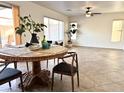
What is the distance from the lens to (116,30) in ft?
24.2

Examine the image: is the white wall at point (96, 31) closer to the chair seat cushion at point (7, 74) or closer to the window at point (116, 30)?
the window at point (116, 30)

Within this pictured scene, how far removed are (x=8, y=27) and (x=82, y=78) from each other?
10.4 ft

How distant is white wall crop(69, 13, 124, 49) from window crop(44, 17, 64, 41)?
4.38ft

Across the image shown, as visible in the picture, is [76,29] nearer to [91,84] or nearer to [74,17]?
[74,17]

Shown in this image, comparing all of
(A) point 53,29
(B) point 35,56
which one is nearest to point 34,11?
(A) point 53,29

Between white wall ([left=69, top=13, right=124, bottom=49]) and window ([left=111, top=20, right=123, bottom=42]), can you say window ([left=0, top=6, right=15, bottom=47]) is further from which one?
window ([left=111, top=20, right=123, bottom=42])

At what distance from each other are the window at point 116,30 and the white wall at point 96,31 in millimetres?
199

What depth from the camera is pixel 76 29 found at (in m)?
8.31

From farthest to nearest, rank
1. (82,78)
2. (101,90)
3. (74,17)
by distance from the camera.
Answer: (74,17), (82,78), (101,90)

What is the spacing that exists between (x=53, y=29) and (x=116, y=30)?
396cm

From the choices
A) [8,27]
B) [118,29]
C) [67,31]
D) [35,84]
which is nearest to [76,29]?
[67,31]

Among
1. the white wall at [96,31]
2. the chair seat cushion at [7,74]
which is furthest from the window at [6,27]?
the white wall at [96,31]

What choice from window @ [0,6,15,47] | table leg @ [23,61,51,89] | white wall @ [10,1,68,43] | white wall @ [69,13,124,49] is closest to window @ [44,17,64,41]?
white wall @ [10,1,68,43]

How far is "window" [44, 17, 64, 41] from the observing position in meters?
6.11
